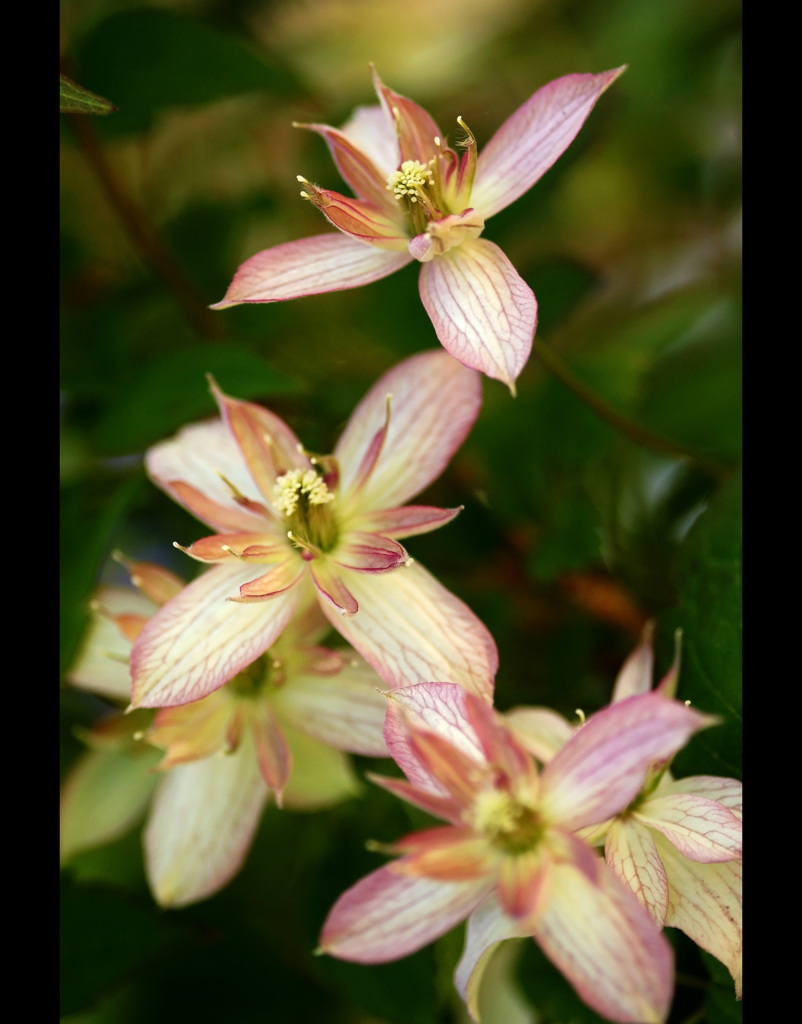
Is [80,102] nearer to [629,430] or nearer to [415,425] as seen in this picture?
[415,425]

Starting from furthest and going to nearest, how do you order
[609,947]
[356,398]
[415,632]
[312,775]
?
[356,398], [312,775], [415,632], [609,947]

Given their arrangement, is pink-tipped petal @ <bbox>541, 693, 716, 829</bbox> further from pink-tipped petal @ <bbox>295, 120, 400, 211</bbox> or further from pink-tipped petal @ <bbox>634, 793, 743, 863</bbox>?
pink-tipped petal @ <bbox>295, 120, 400, 211</bbox>

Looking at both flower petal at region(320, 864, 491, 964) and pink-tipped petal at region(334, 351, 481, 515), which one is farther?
pink-tipped petal at region(334, 351, 481, 515)

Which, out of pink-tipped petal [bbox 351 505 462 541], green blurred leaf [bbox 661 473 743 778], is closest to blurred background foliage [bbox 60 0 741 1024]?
green blurred leaf [bbox 661 473 743 778]

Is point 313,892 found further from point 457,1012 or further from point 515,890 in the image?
point 515,890

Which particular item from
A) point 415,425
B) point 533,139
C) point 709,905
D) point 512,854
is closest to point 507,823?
point 512,854

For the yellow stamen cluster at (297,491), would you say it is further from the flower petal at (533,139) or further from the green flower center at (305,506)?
the flower petal at (533,139)
